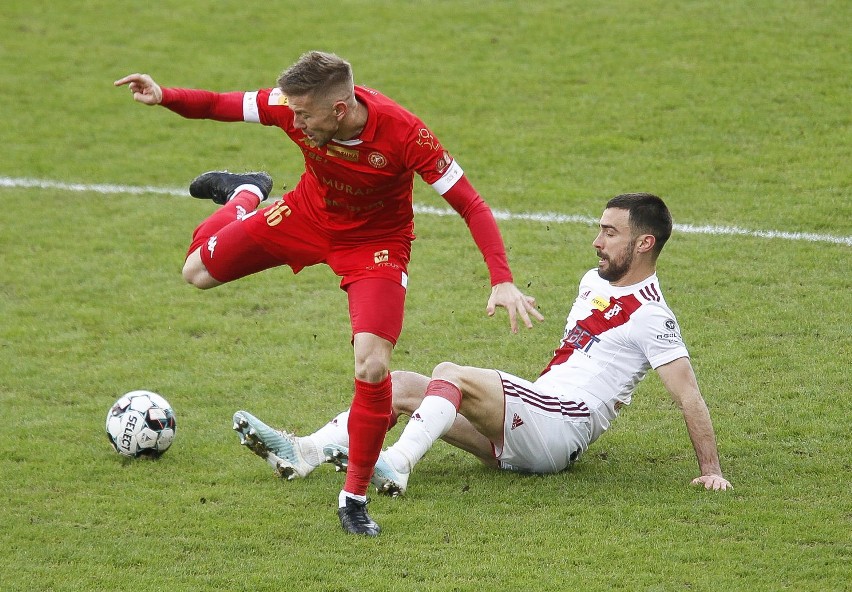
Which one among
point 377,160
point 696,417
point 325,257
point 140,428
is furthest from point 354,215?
point 696,417

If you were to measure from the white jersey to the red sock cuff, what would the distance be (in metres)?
0.58

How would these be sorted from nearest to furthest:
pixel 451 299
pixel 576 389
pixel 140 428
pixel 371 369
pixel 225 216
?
pixel 371 369, pixel 576 389, pixel 140 428, pixel 225 216, pixel 451 299

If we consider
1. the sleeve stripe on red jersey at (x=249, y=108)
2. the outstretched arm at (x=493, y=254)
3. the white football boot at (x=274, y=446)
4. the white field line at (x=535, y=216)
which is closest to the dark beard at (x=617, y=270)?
the outstretched arm at (x=493, y=254)

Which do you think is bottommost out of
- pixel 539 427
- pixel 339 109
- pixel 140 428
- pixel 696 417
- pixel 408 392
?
pixel 140 428

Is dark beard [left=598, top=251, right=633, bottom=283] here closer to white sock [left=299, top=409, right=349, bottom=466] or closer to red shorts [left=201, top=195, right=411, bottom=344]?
red shorts [left=201, top=195, right=411, bottom=344]

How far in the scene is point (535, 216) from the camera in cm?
1167

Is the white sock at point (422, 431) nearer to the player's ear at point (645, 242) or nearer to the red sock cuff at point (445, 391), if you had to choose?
the red sock cuff at point (445, 391)

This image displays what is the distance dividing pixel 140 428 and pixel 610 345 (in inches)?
113

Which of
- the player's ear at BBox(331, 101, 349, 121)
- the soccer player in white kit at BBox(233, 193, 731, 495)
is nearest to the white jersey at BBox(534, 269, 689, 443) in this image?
the soccer player in white kit at BBox(233, 193, 731, 495)

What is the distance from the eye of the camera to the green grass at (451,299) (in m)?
5.98

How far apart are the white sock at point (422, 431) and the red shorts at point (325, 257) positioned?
1.46 ft

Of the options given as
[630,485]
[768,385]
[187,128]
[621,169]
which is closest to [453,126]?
[621,169]

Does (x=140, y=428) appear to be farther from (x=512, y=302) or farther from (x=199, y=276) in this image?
(x=512, y=302)

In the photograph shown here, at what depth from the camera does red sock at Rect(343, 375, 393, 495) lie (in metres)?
6.23
